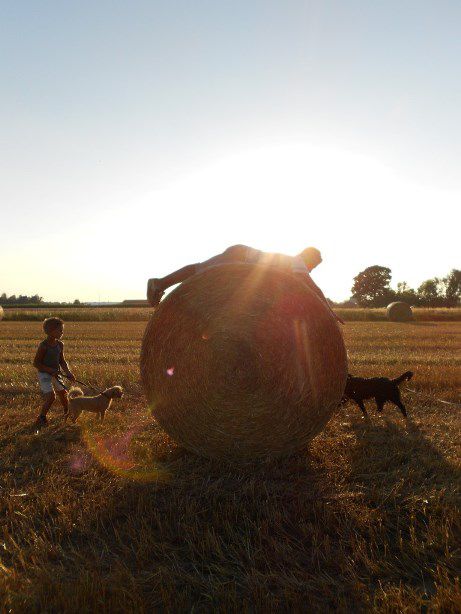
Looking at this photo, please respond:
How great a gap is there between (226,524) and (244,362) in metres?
1.63

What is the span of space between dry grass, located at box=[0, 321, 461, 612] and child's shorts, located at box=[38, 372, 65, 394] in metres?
0.66

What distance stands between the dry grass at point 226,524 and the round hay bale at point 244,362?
0.30 meters

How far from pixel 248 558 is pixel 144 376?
7.66ft

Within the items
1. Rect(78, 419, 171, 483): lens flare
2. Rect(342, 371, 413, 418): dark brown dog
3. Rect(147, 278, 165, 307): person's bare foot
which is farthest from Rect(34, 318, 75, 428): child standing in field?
Rect(342, 371, 413, 418): dark brown dog

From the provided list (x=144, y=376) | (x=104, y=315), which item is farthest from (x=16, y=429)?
(x=104, y=315)

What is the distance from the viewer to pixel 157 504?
3.96m

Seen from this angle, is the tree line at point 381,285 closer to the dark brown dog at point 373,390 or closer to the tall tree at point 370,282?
the tall tree at point 370,282

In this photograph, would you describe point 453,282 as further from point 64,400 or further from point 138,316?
point 64,400

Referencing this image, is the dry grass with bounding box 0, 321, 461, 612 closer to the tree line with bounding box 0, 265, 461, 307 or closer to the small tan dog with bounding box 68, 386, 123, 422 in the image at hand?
the small tan dog with bounding box 68, 386, 123, 422

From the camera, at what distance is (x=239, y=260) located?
17.1 ft

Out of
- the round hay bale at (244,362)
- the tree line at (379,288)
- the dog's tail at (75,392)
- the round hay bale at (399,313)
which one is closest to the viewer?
the round hay bale at (244,362)

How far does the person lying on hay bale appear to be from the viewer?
498 centimetres

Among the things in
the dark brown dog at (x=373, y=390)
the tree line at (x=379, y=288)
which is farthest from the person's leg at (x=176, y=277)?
the tree line at (x=379, y=288)

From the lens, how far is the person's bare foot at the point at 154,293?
545cm
